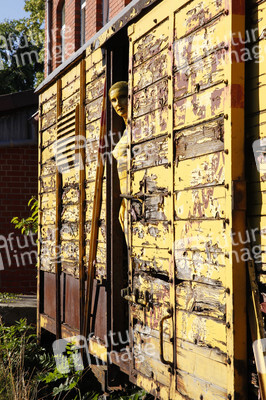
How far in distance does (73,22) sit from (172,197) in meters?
9.01

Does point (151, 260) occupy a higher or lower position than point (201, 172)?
lower

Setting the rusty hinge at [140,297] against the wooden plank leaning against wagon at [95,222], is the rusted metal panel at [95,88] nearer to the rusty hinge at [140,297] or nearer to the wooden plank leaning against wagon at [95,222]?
the wooden plank leaning against wagon at [95,222]

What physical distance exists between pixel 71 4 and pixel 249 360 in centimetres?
1041

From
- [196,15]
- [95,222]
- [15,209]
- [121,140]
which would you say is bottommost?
[95,222]

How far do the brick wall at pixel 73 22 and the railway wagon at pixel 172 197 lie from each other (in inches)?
170

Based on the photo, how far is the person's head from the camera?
4.79m

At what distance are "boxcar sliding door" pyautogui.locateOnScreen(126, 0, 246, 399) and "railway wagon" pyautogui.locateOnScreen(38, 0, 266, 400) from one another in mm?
11

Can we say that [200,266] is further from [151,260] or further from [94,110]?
[94,110]

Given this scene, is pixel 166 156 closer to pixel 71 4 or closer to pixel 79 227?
pixel 79 227

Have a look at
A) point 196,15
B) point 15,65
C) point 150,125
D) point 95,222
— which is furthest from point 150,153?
point 15,65

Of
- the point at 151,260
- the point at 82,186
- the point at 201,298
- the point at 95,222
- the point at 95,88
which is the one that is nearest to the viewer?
the point at 201,298

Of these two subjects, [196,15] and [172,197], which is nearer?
[196,15]

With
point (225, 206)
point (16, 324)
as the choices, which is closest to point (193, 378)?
point (225, 206)

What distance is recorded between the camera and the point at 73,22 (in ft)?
38.8
